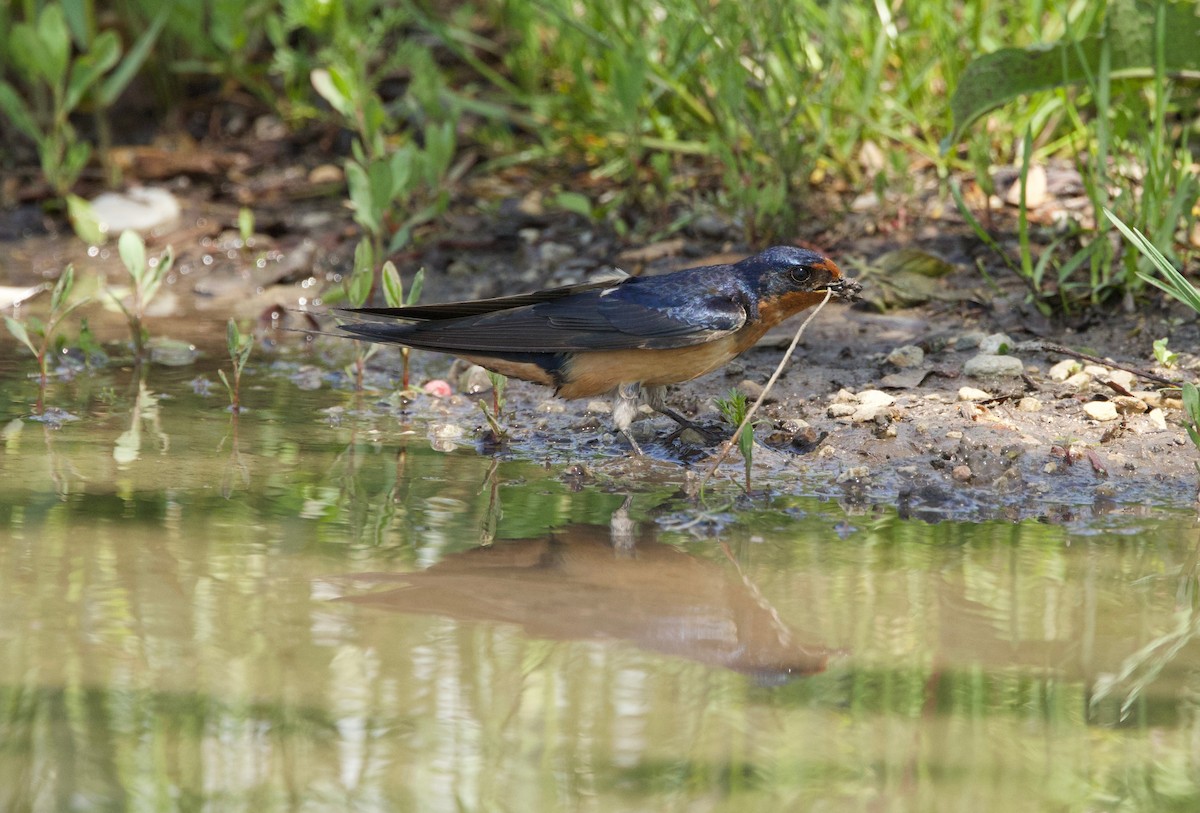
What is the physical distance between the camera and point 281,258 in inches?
248

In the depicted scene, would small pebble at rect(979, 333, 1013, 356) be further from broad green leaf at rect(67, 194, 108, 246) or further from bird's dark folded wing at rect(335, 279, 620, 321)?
broad green leaf at rect(67, 194, 108, 246)

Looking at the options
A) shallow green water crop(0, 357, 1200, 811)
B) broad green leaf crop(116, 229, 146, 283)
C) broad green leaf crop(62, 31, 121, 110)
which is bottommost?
shallow green water crop(0, 357, 1200, 811)

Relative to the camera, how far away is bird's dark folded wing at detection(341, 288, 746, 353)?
161 inches

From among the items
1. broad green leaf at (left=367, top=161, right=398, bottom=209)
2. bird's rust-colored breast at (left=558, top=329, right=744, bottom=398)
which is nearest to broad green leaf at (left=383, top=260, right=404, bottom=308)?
broad green leaf at (left=367, top=161, right=398, bottom=209)

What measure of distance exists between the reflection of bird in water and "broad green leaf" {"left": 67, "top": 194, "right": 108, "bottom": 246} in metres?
3.86

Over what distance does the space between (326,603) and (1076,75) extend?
11.7 ft

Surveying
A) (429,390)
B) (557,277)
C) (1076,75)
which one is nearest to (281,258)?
(557,277)

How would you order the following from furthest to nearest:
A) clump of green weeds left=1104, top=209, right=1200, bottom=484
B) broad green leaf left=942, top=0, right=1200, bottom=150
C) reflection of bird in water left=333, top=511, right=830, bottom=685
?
broad green leaf left=942, top=0, right=1200, bottom=150 < clump of green weeds left=1104, top=209, right=1200, bottom=484 < reflection of bird in water left=333, top=511, right=830, bottom=685

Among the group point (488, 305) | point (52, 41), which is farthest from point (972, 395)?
point (52, 41)

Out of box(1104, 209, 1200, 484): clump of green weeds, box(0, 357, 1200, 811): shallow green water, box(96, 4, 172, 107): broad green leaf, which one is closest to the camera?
box(0, 357, 1200, 811): shallow green water

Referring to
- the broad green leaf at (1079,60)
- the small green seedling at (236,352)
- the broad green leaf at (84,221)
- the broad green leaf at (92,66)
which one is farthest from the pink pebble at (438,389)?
the broad green leaf at (92,66)

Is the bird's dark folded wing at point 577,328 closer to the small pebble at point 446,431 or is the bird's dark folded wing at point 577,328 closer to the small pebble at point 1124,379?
the small pebble at point 446,431

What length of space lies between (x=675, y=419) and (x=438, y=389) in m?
0.91

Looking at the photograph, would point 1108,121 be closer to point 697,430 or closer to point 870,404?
point 870,404
